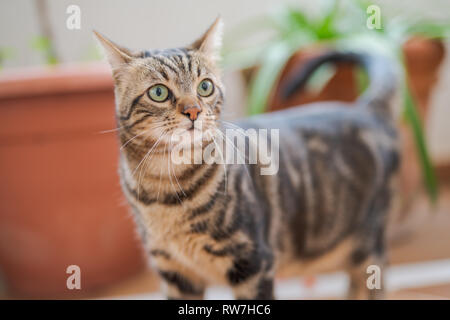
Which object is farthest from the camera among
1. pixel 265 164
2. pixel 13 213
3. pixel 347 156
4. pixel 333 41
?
pixel 333 41

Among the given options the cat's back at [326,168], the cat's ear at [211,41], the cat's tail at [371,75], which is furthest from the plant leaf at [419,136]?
the cat's ear at [211,41]

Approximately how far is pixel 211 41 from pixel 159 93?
10 centimetres

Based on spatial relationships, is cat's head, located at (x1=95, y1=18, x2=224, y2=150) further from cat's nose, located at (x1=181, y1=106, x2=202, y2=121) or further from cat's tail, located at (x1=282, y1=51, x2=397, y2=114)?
cat's tail, located at (x1=282, y1=51, x2=397, y2=114)

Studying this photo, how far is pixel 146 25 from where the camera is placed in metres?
0.75

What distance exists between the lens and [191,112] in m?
0.63

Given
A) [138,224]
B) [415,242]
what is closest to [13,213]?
[138,224]

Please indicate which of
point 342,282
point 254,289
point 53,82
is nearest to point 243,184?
point 254,289

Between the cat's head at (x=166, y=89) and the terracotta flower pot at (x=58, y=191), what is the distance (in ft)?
1.13

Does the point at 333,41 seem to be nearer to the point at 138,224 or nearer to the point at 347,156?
the point at 347,156

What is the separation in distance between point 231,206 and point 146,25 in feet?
1.02

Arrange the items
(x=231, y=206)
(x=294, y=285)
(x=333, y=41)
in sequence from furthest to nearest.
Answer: (x=333, y=41)
(x=294, y=285)
(x=231, y=206)

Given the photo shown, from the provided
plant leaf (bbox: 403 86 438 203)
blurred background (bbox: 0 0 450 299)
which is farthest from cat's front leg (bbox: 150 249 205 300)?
plant leaf (bbox: 403 86 438 203)

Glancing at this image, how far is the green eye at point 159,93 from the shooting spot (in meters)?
0.64

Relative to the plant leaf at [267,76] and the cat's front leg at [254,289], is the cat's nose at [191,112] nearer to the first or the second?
the cat's front leg at [254,289]
